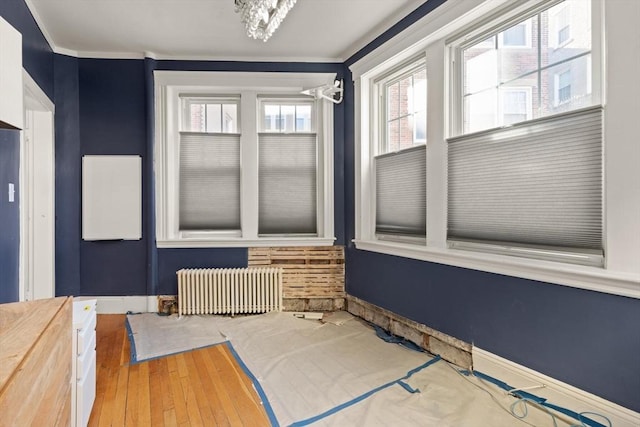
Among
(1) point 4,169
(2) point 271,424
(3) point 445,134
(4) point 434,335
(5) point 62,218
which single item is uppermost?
(3) point 445,134

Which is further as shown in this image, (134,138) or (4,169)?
(134,138)

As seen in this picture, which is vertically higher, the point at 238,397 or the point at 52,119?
the point at 52,119

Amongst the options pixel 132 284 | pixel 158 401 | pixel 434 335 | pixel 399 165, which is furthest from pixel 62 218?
pixel 434 335

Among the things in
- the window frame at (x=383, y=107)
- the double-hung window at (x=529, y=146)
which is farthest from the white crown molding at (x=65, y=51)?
the double-hung window at (x=529, y=146)

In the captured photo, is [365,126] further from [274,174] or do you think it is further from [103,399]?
[103,399]

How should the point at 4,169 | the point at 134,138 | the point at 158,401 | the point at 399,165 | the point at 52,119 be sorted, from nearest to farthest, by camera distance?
the point at 158,401 < the point at 4,169 < the point at 399,165 < the point at 52,119 < the point at 134,138

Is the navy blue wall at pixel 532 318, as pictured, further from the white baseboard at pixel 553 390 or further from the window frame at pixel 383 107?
the window frame at pixel 383 107

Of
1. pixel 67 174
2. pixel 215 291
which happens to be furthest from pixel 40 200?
pixel 215 291

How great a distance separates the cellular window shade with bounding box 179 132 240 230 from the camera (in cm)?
402

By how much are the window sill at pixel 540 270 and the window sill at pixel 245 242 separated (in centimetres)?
122

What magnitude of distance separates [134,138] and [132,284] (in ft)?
5.26

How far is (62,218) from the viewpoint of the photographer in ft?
12.5

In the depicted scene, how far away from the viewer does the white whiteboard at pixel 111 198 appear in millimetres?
3877

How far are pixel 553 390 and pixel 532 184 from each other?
3.82 ft
